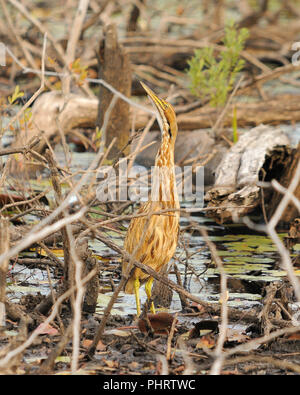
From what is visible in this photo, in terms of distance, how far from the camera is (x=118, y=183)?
6.20 metres

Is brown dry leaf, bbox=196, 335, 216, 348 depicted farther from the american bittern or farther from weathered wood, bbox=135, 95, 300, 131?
weathered wood, bbox=135, 95, 300, 131

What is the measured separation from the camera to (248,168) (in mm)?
6465

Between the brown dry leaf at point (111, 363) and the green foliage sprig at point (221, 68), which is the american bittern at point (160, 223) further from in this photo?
the green foliage sprig at point (221, 68)

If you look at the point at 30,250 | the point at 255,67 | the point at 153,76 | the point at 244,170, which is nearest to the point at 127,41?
the point at 153,76

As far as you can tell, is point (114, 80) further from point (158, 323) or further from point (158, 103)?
point (158, 323)

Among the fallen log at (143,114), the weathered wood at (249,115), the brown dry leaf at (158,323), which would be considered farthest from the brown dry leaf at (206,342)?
the weathered wood at (249,115)

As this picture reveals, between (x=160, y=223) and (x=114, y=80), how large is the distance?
3.71 meters

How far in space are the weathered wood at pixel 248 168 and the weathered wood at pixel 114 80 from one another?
1.25m

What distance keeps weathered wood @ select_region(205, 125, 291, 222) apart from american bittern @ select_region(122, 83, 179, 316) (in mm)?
1573

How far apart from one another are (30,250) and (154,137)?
12.4 feet

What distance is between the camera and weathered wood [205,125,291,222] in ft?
19.6

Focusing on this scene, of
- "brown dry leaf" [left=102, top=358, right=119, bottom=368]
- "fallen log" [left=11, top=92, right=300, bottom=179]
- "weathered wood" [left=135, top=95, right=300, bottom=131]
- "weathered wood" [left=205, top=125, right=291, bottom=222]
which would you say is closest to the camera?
"brown dry leaf" [left=102, top=358, right=119, bottom=368]

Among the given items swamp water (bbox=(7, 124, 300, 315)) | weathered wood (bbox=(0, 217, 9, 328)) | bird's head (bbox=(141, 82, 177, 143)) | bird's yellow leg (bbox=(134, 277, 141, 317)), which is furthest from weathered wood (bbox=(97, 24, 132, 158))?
weathered wood (bbox=(0, 217, 9, 328))

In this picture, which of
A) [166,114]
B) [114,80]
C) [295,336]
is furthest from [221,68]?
[295,336]
